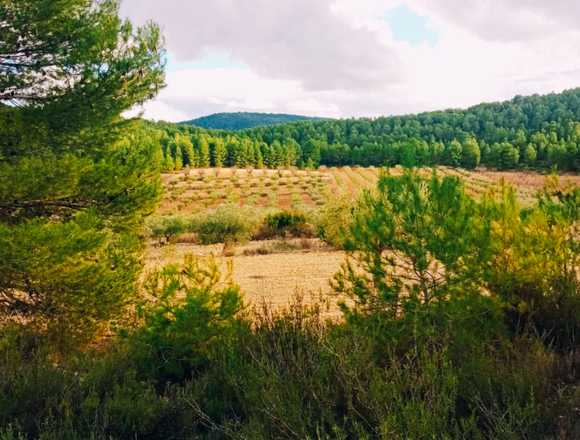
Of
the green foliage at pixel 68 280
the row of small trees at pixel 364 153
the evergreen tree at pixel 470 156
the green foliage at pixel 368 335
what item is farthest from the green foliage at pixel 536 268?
the evergreen tree at pixel 470 156

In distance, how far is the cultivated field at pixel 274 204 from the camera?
14820 mm

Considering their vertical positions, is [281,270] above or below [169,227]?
below

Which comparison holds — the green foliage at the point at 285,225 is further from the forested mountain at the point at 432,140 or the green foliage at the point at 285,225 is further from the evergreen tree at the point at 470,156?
the evergreen tree at the point at 470,156

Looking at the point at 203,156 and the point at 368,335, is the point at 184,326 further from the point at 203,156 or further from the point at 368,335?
the point at 203,156

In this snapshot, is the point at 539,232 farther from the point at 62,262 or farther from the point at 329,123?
the point at 329,123

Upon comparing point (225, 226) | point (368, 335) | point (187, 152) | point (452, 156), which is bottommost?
point (225, 226)

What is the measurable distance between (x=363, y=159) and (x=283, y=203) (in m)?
57.1

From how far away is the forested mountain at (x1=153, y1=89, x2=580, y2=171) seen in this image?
3467 inches

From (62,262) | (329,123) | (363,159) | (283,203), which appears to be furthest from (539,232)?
(329,123)

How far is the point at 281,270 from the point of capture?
18.2m

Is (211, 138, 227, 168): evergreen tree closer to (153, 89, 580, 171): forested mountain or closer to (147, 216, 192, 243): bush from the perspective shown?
(153, 89, 580, 171): forested mountain

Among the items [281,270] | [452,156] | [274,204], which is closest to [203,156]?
[452,156]

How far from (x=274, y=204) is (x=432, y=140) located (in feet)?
251

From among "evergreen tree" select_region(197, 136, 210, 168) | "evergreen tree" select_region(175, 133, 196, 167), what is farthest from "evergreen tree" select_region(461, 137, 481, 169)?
"evergreen tree" select_region(175, 133, 196, 167)
